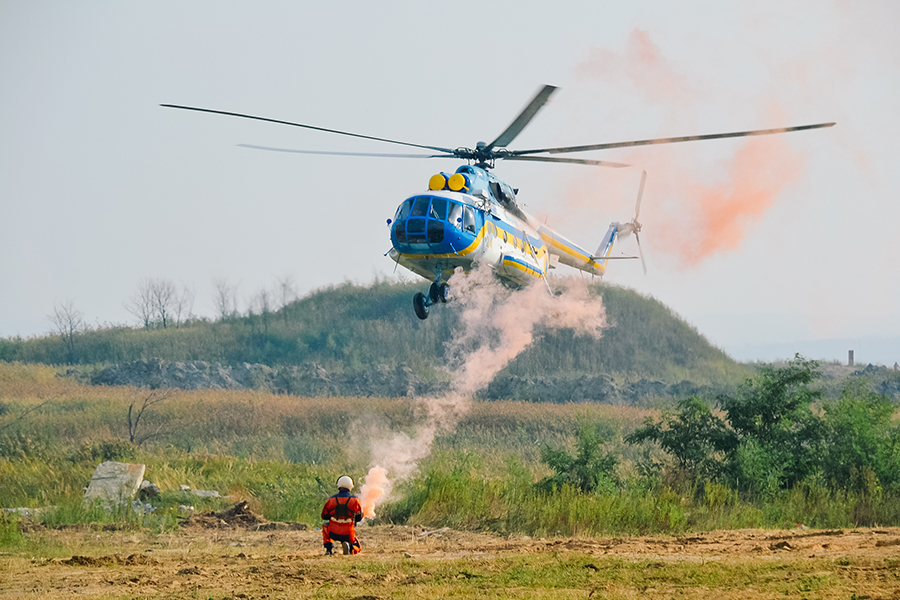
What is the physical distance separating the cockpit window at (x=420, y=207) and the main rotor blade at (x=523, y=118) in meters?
2.27

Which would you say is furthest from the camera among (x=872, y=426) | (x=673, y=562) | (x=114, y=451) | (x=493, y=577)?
(x=114, y=451)

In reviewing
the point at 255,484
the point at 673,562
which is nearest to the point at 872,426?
the point at 673,562

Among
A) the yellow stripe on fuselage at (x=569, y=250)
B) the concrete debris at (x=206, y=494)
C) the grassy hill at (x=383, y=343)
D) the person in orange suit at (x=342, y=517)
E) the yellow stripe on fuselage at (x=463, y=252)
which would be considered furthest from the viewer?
the grassy hill at (x=383, y=343)

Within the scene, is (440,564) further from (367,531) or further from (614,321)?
(614,321)

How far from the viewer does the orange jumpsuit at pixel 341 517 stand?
12484mm

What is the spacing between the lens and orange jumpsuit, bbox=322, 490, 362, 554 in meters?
12.5

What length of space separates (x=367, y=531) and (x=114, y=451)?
1117 cm

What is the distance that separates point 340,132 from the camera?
15891 millimetres

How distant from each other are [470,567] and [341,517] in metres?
2.30

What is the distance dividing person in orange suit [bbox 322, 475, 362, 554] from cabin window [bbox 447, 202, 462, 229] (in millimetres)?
5774

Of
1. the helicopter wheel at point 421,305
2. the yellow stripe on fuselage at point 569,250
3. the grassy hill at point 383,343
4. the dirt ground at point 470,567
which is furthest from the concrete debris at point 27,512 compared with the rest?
the grassy hill at point 383,343

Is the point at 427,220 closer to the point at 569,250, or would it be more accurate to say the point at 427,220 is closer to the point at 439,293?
the point at 439,293

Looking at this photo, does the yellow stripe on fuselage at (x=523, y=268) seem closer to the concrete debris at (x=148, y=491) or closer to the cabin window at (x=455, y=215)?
the cabin window at (x=455, y=215)

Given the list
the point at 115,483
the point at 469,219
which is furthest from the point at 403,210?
the point at 115,483
